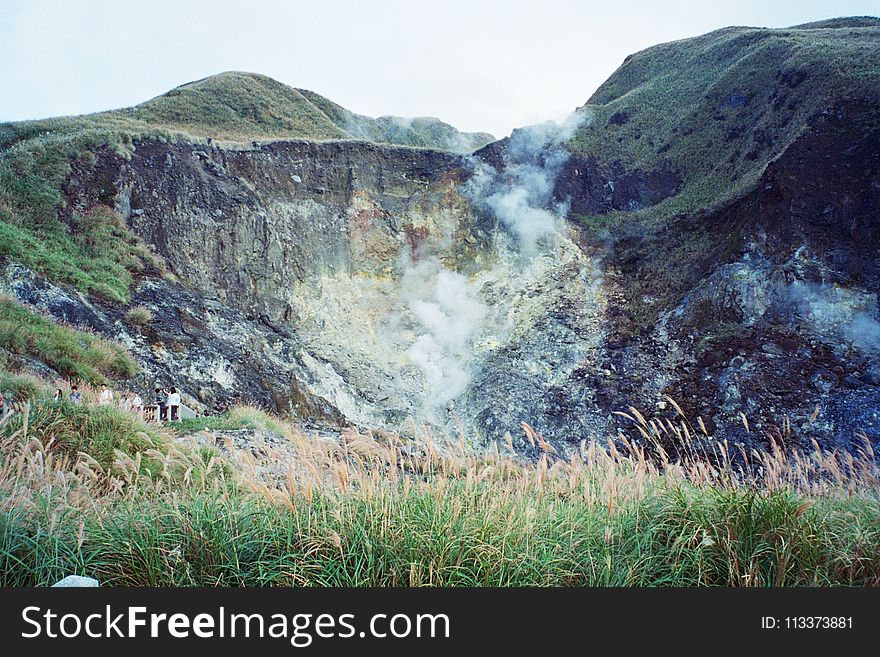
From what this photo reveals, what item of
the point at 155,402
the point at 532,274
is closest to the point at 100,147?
the point at 155,402

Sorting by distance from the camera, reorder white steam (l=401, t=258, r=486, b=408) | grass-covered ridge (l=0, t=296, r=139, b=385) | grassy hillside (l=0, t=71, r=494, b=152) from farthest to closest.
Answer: grassy hillside (l=0, t=71, r=494, b=152)
white steam (l=401, t=258, r=486, b=408)
grass-covered ridge (l=0, t=296, r=139, b=385)

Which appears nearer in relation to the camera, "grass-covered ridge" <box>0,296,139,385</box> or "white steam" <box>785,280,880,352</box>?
"grass-covered ridge" <box>0,296,139,385</box>

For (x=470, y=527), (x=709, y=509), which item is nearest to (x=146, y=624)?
(x=470, y=527)

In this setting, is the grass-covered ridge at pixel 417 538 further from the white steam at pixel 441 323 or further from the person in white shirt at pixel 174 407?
the white steam at pixel 441 323

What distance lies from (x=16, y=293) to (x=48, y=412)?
1038 cm

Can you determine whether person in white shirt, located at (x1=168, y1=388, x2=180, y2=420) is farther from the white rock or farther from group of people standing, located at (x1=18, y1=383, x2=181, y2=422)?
the white rock

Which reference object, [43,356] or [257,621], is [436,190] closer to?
[43,356]

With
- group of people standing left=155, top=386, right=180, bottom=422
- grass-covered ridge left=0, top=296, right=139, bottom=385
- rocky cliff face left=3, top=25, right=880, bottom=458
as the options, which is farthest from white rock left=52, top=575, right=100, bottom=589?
rocky cliff face left=3, top=25, right=880, bottom=458

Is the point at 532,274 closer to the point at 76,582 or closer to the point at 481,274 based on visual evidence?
the point at 481,274

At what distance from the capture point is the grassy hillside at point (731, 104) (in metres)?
24.0

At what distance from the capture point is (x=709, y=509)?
3.80m

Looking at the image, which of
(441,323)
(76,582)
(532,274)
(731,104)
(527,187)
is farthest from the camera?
(527,187)

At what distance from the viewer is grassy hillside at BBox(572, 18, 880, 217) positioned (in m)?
24.0

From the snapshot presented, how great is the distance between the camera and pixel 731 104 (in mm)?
28672
